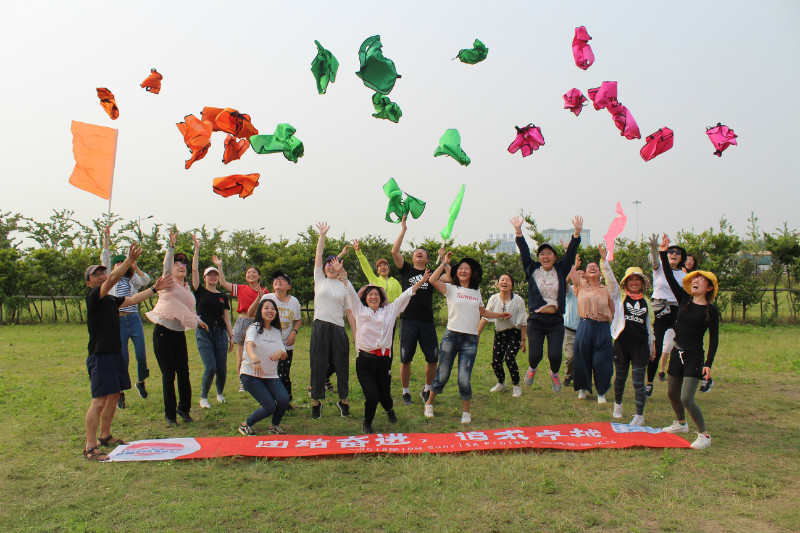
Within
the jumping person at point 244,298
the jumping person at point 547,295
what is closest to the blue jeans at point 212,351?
the jumping person at point 244,298

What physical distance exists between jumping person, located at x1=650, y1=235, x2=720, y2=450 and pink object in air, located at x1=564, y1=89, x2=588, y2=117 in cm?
279

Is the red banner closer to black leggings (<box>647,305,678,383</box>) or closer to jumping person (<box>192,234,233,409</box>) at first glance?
jumping person (<box>192,234,233,409</box>)

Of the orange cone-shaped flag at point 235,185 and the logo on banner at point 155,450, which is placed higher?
the orange cone-shaped flag at point 235,185

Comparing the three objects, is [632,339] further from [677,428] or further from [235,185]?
[235,185]

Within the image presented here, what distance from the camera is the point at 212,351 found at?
667 cm

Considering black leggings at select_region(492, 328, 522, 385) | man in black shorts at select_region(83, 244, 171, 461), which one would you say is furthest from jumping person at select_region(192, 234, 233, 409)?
black leggings at select_region(492, 328, 522, 385)

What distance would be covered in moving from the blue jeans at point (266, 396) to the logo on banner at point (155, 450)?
25.5 inches

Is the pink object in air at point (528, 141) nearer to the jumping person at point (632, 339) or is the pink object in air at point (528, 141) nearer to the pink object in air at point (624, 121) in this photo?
the pink object in air at point (624, 121)

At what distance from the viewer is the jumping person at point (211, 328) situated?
6.61 meters

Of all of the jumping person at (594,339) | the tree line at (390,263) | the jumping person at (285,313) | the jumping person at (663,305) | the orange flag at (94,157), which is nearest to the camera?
Answer: the orange flag at (94,157)

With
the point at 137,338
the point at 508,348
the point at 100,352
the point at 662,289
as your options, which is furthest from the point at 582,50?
the point at 137,338

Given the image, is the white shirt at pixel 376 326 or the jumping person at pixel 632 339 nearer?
the white shirt at pixel 376 326

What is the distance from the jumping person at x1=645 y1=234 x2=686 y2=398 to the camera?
23.2 feet

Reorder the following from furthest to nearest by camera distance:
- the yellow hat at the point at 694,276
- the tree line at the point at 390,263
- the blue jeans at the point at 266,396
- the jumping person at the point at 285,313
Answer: the tree line at the point at 390,263 < the jumping person at the point at 285,313 < the blue jeans at the point at 266,396 < the yellow hat at the point at 694,276
